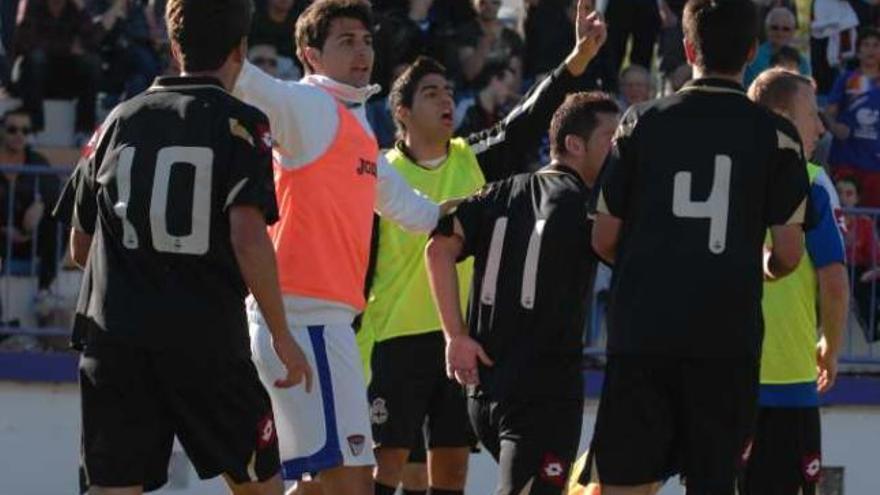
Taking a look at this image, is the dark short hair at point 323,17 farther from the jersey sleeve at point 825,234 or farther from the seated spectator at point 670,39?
the seated spectator at point 670,39

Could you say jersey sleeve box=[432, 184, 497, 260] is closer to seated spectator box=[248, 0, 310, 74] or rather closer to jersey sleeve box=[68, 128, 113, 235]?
jersey sleeve box=[68, 128, 113, 235]

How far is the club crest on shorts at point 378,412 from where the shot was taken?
9.16m

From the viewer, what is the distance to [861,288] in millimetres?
12773

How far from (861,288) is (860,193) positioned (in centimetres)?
184

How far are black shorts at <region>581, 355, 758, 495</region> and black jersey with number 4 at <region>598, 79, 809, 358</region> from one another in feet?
0.21

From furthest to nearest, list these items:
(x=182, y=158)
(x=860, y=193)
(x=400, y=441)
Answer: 1. (x=860, y=193)
2. (x=400, y=441)
3. (x=182, y=158)

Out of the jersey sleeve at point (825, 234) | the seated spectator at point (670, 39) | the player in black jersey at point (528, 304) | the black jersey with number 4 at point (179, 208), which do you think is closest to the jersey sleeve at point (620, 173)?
the black jersey with number 4 at point (179, 208)

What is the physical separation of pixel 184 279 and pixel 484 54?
887 centimetres

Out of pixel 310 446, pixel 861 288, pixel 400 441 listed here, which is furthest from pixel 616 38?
pixel 310 446

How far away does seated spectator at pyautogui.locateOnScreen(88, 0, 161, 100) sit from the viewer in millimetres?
14234

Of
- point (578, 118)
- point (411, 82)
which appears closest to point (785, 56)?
point (411, 82)

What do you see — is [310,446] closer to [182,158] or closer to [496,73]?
[182,158]

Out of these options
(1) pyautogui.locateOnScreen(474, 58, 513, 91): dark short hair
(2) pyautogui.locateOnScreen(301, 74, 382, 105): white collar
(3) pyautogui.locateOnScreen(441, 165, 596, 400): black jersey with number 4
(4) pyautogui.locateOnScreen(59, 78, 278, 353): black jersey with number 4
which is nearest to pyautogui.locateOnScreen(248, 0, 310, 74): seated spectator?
(1) pyautogui.locateOnScreen(474, 58, 513, 91): dark short hair

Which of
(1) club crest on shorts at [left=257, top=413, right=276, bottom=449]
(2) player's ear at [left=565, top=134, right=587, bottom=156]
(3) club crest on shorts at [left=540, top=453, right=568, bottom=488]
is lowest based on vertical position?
(3) club crest on shorts at [left=540, top=453, right=568, bottom=488]
